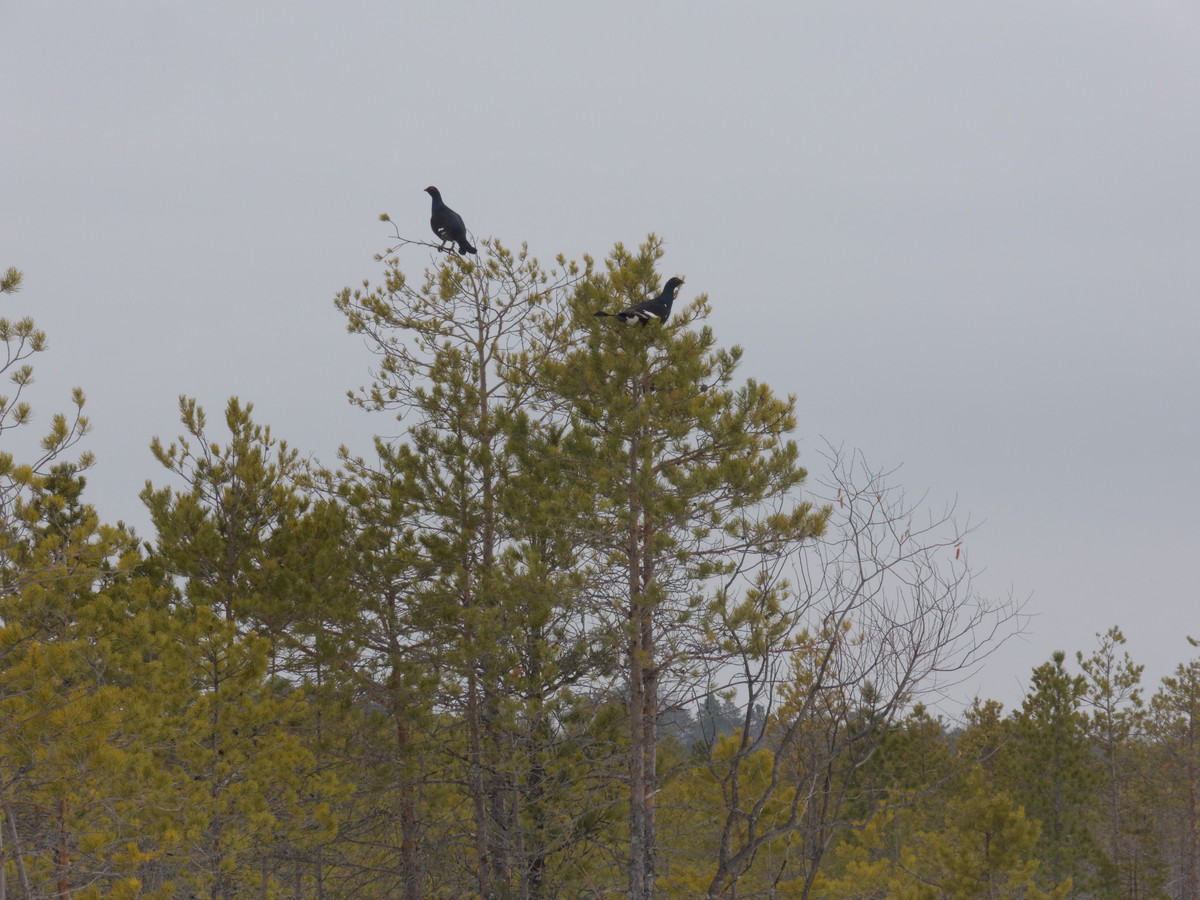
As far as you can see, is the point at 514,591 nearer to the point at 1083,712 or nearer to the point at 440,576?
the point at 440,576

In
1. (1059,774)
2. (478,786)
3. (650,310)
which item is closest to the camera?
(650,310)

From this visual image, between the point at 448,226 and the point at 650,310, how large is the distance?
307cm

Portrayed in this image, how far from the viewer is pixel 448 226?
39.5ft

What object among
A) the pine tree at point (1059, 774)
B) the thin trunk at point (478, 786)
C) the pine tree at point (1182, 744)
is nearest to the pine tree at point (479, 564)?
the thin trunk at point (478, 786)

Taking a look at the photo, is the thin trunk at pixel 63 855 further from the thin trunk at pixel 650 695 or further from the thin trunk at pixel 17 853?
the thin trunk at pixel 650 695

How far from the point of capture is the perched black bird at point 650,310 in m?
10.5

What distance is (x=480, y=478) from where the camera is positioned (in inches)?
508

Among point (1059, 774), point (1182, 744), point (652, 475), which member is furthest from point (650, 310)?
point (1182, 744)

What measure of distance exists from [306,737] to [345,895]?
225 centimetres

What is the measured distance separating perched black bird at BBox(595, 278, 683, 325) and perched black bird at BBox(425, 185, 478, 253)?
2.46 metres

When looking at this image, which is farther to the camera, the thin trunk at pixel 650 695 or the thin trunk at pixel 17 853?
the thin trunk at pixel 650 695

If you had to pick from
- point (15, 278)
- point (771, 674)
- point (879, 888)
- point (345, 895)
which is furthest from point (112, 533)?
point (879, 888)

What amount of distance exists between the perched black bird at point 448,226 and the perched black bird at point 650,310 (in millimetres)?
2458

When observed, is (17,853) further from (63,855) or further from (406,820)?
(406,820)
